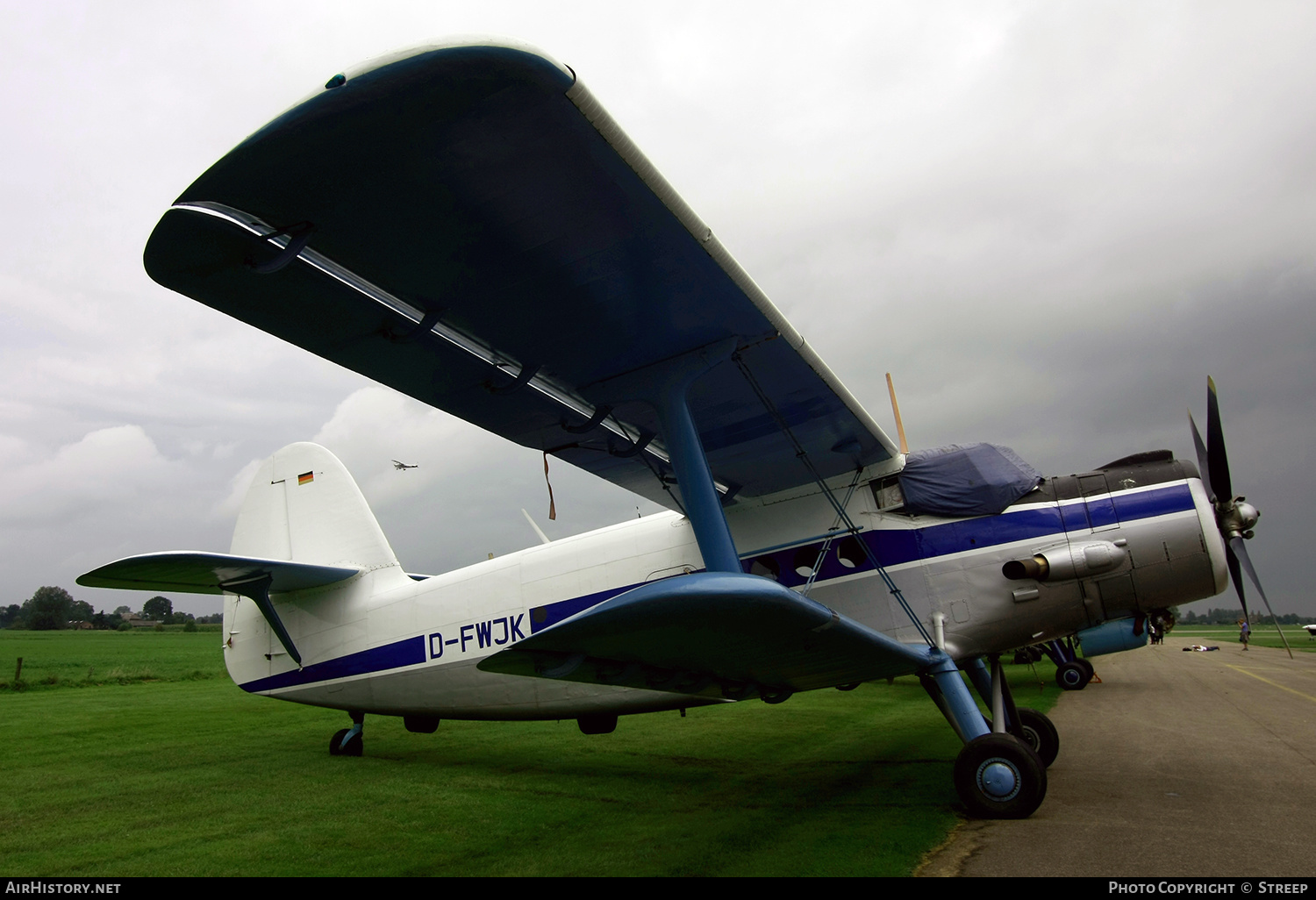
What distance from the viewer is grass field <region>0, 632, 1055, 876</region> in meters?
4.25

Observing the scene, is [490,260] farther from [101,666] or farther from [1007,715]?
[101,666]

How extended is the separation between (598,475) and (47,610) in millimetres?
112524

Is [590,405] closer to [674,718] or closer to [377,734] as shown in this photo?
[377,734]

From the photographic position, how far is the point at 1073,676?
49.3 feet

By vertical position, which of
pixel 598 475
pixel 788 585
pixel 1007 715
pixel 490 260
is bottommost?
pixel 1007 715

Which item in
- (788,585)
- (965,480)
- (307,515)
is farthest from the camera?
(307,515)

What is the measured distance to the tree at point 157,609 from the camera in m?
111

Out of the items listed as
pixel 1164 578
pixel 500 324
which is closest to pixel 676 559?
pixel 500 324

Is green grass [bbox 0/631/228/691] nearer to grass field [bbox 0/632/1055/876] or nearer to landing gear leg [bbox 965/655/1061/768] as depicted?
grass field [bbox 0/632/1055/876]

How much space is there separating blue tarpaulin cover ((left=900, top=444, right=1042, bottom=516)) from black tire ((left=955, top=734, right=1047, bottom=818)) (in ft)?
5.64

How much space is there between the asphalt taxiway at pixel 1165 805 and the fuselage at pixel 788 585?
1.30 metres

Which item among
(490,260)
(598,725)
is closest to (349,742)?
(598,725)

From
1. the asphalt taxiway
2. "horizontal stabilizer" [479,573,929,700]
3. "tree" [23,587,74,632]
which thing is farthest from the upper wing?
"tree" [23,587,74,632]

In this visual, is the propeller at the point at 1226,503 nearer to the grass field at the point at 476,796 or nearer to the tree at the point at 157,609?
the grass field at the point at 476,796
